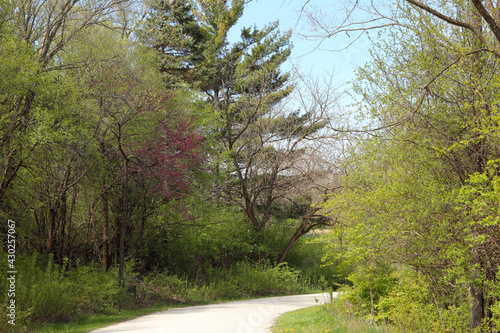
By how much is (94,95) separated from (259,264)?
12.1 metres

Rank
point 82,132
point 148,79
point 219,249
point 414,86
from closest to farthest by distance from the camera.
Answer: point 414,86
point 82,132
point 148,79
point 219,249

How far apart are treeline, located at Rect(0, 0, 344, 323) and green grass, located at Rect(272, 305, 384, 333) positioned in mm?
5236

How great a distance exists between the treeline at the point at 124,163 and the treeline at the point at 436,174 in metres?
7.26

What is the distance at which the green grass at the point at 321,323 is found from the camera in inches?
344

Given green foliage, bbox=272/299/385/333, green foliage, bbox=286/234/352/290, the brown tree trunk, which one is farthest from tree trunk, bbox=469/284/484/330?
green foliage, bbox=286/234/352/290

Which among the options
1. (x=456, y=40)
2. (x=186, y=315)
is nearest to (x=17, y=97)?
(x=186, y=315)

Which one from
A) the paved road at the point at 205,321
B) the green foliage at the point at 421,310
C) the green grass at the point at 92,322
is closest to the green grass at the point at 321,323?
the paved road at the point at 205,321

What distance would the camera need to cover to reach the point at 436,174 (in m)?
8.88

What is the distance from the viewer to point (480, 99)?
8312 mm

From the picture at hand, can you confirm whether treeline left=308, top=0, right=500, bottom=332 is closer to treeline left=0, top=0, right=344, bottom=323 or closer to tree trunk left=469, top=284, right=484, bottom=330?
tree trunk left=469, top=284, right=484, bottom=330

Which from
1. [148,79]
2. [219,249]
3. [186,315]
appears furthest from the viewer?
[219,249]

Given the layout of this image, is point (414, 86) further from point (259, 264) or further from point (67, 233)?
point (259, 264)

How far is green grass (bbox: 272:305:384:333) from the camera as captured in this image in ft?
28.7

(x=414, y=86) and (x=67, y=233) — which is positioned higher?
(x=414, y=86)
